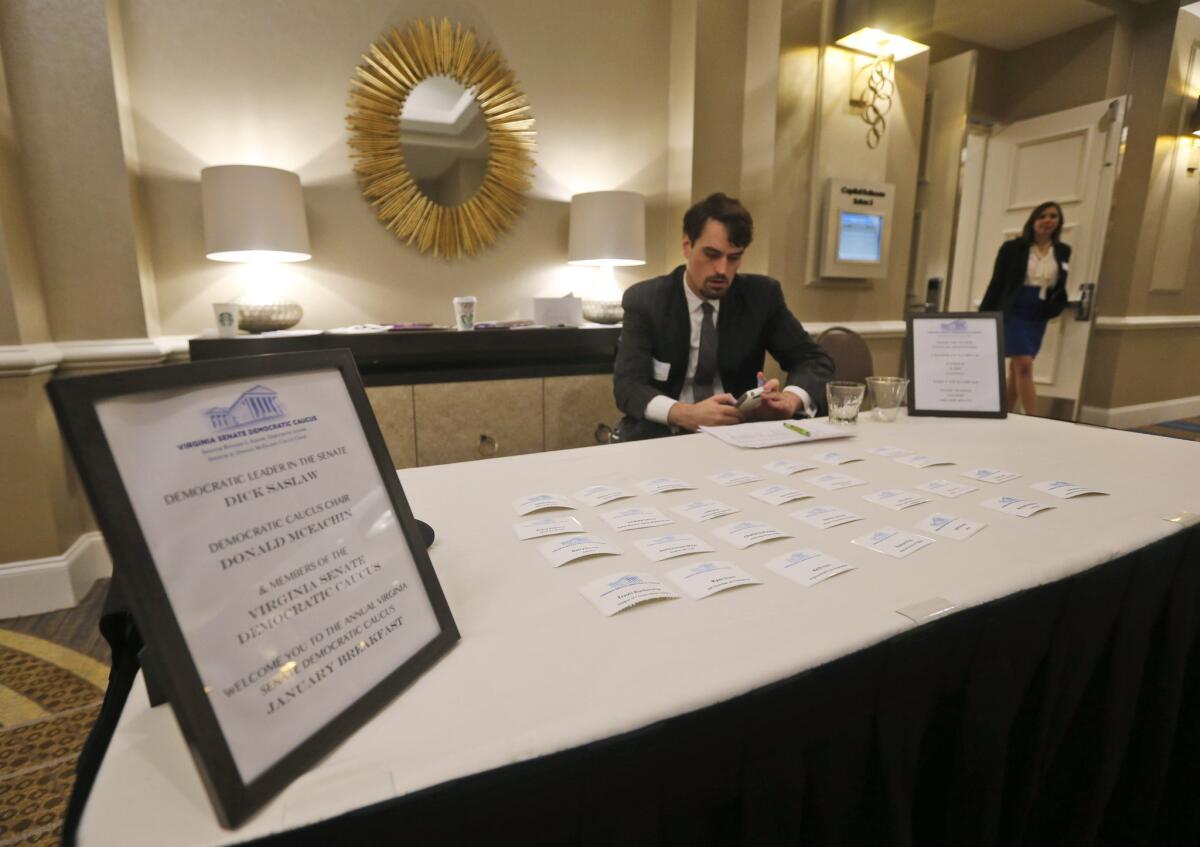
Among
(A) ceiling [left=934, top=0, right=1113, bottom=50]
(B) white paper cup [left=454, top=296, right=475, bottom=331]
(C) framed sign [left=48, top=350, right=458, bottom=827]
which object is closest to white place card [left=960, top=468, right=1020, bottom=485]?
(C) framed sign [left=48, top=350, right=458, bottom=827]

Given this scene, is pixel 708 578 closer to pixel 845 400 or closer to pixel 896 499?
pixel 896 499

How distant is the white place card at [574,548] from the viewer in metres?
0.69

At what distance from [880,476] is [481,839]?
0.83 metres

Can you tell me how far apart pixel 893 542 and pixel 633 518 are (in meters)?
0.33

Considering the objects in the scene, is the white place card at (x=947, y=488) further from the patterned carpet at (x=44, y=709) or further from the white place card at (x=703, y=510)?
the patterned carpet at (x=44, y=709)

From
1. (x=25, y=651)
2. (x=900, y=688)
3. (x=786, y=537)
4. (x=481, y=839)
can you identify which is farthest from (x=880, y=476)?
(x=25, y=651)

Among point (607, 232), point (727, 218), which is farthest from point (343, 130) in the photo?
point (727, 218)

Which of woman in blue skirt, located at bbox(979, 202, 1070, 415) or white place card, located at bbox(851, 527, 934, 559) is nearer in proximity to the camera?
white place card, located at bbox(851, 527, 934, 559)

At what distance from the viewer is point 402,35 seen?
274 cm

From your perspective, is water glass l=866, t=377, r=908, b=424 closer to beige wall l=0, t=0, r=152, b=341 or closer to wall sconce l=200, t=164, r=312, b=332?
wall sconce l=200, t=164, r=312, b=332

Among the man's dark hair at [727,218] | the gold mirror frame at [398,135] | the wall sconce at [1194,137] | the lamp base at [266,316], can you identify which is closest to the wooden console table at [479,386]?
Result: the lamp base at [266,316]

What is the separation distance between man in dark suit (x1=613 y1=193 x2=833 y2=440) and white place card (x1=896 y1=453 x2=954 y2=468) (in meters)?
0.64

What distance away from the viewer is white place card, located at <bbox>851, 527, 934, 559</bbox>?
714mm

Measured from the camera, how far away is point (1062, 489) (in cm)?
92
